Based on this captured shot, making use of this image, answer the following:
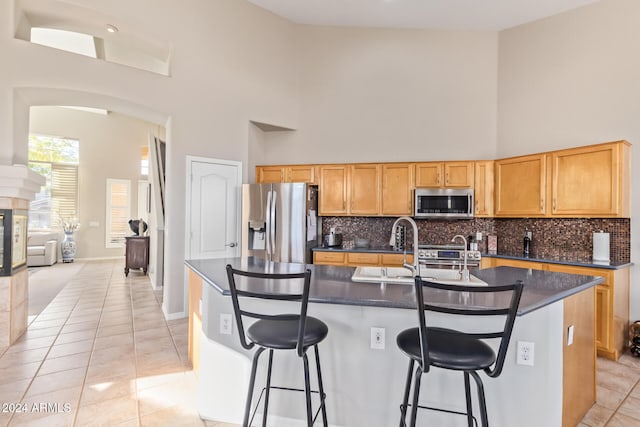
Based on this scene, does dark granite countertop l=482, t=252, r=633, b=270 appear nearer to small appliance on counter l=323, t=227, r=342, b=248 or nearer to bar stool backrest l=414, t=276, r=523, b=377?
small appliance on counter l=323, t=227, r=342, b=248

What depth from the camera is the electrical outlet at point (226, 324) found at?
7.08 feet

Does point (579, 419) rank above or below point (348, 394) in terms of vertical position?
below

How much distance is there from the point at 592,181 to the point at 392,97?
2810mm

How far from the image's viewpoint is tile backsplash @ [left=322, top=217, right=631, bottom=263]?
3.62 m

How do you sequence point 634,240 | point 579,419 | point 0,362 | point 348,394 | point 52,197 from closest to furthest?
point 348,394
point 579,419
point 0,362
point 634,240
point 52,197

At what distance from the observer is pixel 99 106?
161 inches

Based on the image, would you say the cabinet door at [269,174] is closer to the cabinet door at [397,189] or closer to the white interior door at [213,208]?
the white interior door at [213,208]

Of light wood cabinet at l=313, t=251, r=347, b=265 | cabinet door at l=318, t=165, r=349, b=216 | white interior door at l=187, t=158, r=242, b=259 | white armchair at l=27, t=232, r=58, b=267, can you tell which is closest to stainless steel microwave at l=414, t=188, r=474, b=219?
cabinet door at l=318, t=165, r=349, b=216

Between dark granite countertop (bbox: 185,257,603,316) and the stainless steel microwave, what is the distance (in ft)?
6.49

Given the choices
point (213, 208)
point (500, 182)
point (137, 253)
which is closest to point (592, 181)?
point (500, 182)

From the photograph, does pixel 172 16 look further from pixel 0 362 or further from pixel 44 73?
pixel 0 362

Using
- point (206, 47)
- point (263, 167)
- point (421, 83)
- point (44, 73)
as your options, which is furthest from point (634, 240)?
point (44, 73)

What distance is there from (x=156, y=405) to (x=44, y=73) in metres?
3.52

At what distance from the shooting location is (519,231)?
14.7 feet
